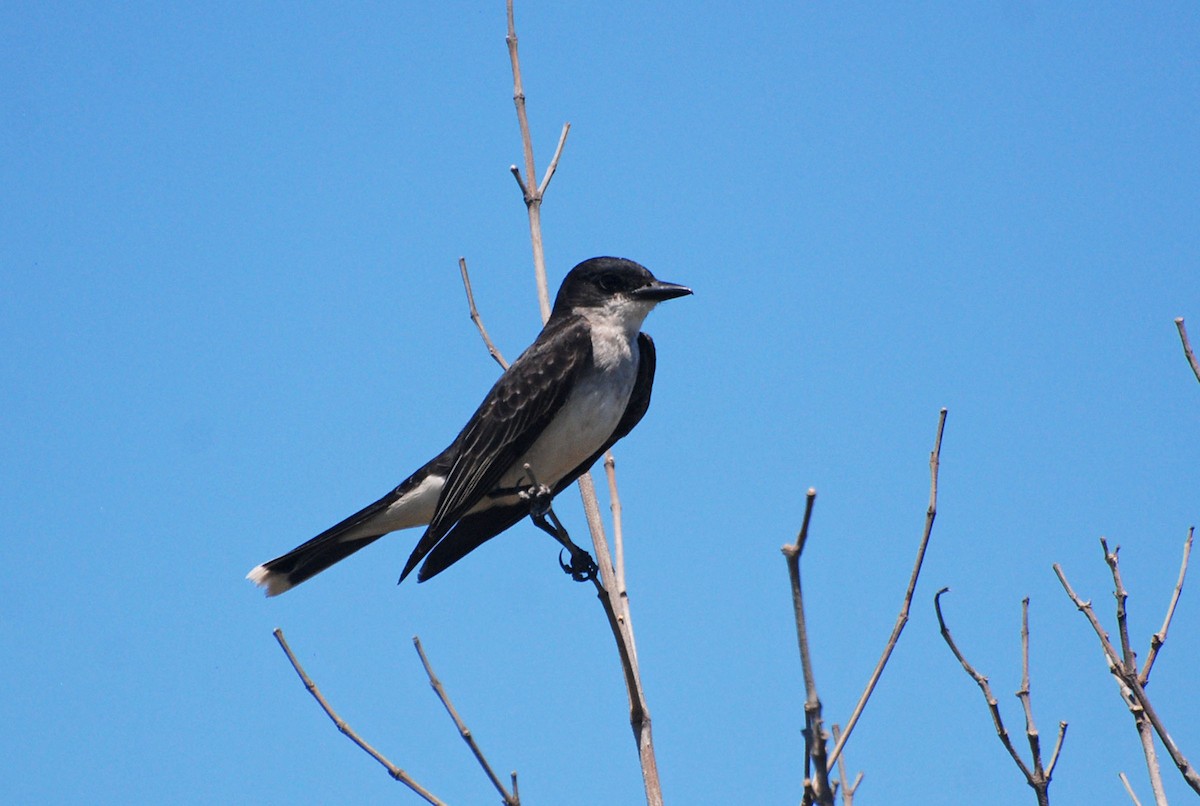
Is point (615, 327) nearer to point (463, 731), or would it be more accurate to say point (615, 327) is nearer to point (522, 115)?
point (522, 115)

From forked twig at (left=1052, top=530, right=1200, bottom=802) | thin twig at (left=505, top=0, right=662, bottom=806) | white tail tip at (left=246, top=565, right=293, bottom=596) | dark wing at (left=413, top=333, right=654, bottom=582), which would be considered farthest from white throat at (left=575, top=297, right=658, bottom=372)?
forked twig at (left=1052, top=530, right=1200, bottom=802)

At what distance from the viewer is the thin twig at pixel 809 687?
190 cm

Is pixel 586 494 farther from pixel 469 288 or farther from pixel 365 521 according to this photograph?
pixel 365 521

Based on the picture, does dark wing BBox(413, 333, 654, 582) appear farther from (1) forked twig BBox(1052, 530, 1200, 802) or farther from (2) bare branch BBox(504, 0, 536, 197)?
(1) forked twig BBox(1052, 530, 1200, 802)

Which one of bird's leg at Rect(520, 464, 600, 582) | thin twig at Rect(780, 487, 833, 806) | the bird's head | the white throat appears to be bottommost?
thin twig at Rect(780, 487, 833, 806)

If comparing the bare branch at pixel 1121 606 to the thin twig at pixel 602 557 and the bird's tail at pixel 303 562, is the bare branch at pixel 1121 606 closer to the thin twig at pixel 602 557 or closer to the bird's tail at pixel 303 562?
the thin twig at pixel 602 557

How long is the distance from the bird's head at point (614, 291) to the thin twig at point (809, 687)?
16.3ft

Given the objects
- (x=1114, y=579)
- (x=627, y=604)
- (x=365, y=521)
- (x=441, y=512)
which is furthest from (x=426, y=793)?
(x=365, y=521)

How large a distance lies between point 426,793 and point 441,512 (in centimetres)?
314

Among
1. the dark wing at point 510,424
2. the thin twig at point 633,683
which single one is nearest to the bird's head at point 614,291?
the dark wing at point 510,424

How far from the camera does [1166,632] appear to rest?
3.46 metres

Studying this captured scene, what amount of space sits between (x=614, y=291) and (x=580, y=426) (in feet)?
3.04

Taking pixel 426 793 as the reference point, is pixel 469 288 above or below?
above

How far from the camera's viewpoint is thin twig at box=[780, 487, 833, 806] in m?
1.90
